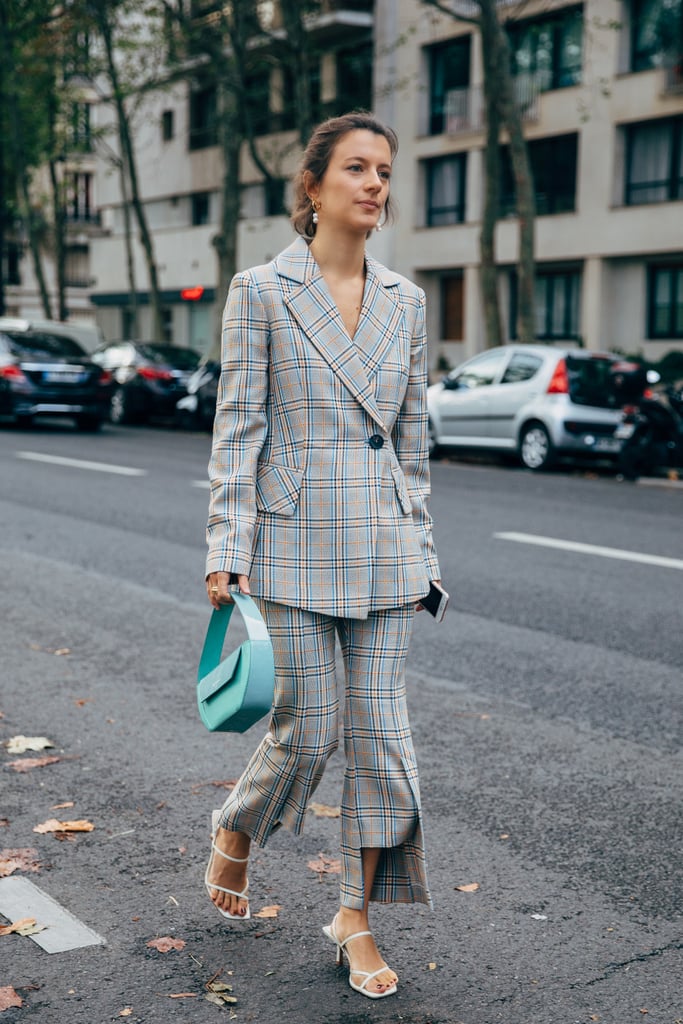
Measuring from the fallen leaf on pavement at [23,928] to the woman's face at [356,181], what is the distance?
6.18 feet

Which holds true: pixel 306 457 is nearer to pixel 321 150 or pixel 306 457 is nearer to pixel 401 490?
pixel 401 490

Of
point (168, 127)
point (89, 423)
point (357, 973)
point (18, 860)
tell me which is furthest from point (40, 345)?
point (168, 127)

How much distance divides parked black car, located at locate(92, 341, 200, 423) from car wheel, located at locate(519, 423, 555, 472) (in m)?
9.91

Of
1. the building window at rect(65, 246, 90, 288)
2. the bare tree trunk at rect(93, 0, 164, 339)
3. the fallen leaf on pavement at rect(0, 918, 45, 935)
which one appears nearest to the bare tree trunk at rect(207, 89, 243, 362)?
the bare tree trunk at rect(93, 0, 164, 339)

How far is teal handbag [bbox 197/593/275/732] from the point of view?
10.1ft

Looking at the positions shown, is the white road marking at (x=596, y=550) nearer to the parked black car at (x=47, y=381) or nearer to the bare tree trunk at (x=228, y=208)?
the parked black car at (x=47, y=381)

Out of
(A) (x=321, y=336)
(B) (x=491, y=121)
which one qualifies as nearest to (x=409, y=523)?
(A) (x=321, y=336)

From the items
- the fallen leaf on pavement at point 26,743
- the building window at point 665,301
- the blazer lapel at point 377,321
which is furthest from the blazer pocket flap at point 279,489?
the building window at point 665,301

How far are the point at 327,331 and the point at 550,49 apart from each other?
107 ft

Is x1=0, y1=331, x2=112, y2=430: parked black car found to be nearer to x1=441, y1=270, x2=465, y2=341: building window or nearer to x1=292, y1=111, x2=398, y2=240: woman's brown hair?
x1=441, y1=270, x2=465, y2=341: building window

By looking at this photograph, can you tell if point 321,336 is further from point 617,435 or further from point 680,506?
point 617,435

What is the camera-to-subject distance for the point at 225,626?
3.42 meters

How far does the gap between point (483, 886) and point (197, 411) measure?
2154 centimetres

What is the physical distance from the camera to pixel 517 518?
12.3 meters
